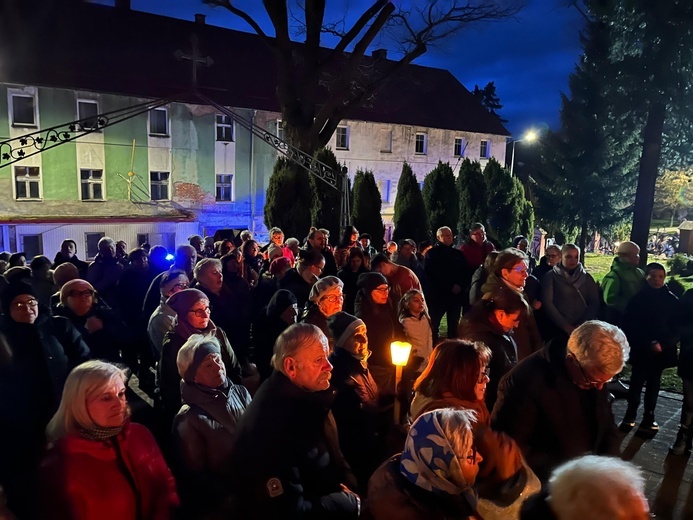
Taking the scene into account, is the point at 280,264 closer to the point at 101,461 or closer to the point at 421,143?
the point at 101,461

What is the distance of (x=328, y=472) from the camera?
105 inches

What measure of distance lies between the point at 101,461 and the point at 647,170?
662 inches

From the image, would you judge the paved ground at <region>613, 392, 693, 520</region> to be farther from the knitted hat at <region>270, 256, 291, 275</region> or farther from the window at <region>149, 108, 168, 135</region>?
the window at <region>149, 108, 168, 135</region>

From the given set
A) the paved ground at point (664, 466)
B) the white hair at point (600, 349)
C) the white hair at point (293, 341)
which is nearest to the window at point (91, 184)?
the paved ground at point (664, 466)

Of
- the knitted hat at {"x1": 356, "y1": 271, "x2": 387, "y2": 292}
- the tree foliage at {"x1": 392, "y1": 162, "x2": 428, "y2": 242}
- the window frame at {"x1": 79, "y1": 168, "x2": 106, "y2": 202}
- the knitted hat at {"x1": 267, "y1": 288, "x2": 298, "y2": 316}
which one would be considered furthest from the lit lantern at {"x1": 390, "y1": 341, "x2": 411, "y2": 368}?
the window frame at {"x1": 79, "y1": 168, "x2": 106, "y2": 202}

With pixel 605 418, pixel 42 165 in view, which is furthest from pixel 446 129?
pixel 605 418

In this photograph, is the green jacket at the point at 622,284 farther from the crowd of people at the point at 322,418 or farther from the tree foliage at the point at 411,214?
the tree foliage at the point at 411,214

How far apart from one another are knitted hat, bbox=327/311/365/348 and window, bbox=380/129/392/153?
27.5 m

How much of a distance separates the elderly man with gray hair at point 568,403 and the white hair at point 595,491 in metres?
1.25

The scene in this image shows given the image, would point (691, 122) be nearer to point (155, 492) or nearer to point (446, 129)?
point (155, 492)

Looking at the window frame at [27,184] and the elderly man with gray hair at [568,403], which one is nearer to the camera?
the elderly man with gray hair at [568,403]

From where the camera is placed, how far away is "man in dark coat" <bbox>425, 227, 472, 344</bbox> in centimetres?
860

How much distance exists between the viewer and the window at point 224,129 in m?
25.3

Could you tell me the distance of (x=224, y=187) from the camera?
25.8 m
